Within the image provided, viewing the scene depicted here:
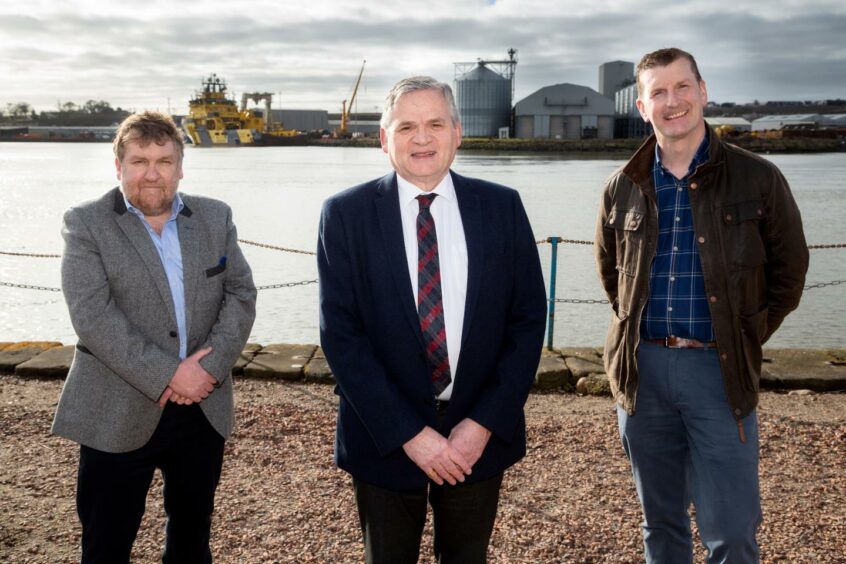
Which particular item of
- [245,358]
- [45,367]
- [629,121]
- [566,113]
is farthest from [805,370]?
[629,121]

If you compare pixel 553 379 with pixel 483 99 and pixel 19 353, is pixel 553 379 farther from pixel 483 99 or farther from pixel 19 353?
pixel 483 99

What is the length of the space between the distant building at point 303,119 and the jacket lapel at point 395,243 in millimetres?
130947

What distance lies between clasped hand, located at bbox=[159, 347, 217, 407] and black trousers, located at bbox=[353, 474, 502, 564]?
0.60 meters

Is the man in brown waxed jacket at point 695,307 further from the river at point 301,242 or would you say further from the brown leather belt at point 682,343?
the river at point 301,242

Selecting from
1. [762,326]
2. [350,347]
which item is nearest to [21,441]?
[350,347]

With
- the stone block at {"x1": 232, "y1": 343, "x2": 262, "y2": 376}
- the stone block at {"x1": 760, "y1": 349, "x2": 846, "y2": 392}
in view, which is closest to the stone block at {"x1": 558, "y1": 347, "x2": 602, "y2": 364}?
the stone block at {"x1": 760, "y1": 349, "x2": 846, "y2": 392}

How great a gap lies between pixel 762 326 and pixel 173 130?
2.02 metres

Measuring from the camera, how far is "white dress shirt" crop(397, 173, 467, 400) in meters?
2.19

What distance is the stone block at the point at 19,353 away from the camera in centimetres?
565

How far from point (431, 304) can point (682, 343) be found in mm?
872

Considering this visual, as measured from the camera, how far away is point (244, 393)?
17.1 ft

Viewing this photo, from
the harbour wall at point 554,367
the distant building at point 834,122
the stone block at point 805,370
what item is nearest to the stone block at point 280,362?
the harbour wall at point 554,367

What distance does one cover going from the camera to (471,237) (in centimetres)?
219

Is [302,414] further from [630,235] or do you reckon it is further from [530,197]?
[530,197]
